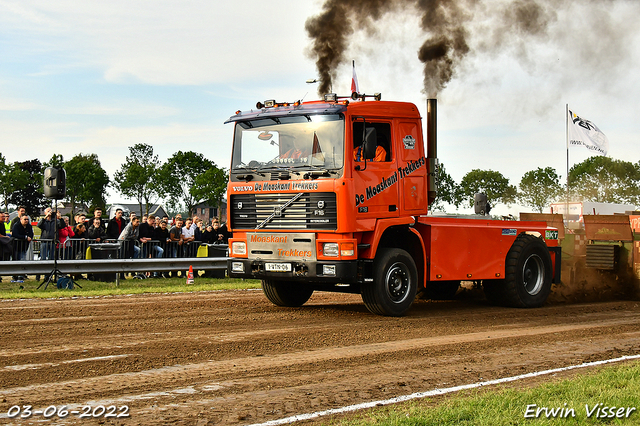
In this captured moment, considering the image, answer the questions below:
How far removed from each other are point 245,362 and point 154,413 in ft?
6.39

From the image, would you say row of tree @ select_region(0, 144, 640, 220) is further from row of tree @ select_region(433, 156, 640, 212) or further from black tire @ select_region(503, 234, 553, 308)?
black tire @ select_region(503, 234, 553, 308)

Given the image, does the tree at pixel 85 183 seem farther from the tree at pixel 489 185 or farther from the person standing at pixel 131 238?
the person standing at pixel 131 238

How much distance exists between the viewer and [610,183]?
7012cm

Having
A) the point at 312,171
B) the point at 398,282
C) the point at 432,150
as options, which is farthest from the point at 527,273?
the point at 312,171

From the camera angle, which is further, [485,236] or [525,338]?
[485,236]

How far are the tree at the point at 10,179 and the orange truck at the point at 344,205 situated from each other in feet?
246

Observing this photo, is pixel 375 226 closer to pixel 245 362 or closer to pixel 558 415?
pixel 245 362

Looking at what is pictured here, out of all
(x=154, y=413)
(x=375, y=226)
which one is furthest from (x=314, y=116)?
(x=154, y=413)

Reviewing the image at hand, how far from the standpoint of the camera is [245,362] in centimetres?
684

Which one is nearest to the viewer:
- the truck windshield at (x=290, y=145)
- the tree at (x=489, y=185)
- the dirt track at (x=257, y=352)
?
the dirt track at (x=257, y=352)

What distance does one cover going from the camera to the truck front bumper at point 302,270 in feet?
31.6

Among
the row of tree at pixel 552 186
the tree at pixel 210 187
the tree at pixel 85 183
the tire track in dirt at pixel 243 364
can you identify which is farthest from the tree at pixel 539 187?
the tire track in dirt at pixel 243 364

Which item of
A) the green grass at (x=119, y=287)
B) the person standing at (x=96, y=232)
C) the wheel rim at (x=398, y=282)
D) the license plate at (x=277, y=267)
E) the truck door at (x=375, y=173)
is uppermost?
the truck door at (x=375, y=173)

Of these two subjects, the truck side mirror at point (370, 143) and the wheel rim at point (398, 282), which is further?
the wheel rim at point (398, 282)
